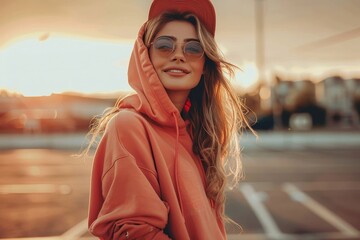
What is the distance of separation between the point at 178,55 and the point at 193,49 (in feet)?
0.20

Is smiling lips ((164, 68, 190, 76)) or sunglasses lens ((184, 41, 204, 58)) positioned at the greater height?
sunglasses lens ((184, 41, 204, 58))

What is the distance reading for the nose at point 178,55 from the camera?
5.18 feet

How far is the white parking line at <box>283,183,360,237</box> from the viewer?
653cm

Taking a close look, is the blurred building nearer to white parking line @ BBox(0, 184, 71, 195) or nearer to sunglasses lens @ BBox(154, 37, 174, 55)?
white parking line @ BBox(0, 184, 71, 195)

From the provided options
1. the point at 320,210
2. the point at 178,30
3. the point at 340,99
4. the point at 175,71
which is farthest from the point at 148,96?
the point at 340,99

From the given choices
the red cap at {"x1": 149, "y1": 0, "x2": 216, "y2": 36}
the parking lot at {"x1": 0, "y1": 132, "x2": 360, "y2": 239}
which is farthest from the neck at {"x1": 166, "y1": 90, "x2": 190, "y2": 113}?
the parking lot at {"x1": 0, "y1": 132, "x2": 360, "y2": 239}

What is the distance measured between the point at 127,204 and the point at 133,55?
1.87 ft

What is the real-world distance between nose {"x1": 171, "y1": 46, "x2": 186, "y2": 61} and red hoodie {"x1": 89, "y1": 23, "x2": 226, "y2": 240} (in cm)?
9

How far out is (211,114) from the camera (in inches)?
72.6

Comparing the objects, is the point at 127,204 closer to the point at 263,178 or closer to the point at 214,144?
the point at 214,144

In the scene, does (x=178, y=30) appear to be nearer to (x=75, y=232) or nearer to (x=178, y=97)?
(x=178, y=97)

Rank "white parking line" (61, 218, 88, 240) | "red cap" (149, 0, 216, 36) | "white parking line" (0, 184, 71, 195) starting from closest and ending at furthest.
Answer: "red cap" (149, 0, 216, 36) → "white parking line" (61, 218, 88, 240) → "white parking line" (0, 184, 71, 195)

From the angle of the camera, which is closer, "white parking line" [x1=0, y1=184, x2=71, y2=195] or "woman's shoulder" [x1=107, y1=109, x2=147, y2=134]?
"woman's shoulder" [x1=107, y1=109, x2=147, y2=134]

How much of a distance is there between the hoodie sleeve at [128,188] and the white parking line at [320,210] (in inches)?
221
